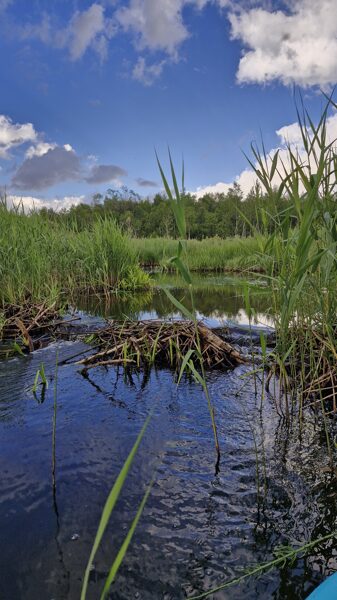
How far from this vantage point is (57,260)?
780 centimetres

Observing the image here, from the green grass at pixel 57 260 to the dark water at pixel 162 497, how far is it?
309cm

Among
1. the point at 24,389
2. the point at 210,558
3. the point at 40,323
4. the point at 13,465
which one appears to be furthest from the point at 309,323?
the point at 40,323

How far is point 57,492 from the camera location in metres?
1.84

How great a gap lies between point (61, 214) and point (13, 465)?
8.26m

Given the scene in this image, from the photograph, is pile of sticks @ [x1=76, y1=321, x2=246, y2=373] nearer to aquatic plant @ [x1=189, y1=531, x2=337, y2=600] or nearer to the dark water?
the dark water

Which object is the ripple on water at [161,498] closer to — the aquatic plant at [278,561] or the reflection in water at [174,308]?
the aquatic plant at [278,561]

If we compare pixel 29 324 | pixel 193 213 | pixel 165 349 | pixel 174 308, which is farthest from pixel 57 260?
pixel 193 213

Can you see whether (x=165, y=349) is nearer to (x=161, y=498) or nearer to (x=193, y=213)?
(x=161, y=498)

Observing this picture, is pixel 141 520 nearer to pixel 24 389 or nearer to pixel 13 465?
pixel 13 465

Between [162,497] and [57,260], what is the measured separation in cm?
661

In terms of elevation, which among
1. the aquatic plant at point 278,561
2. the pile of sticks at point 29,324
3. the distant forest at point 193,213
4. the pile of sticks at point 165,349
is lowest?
the aquatic plant at point 278,561

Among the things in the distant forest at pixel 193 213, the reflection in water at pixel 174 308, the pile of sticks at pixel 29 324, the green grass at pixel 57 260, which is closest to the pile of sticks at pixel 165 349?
the pile of sticks at pixel 29 324

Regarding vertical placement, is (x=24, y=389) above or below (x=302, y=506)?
above

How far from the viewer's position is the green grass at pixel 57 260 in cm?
570
